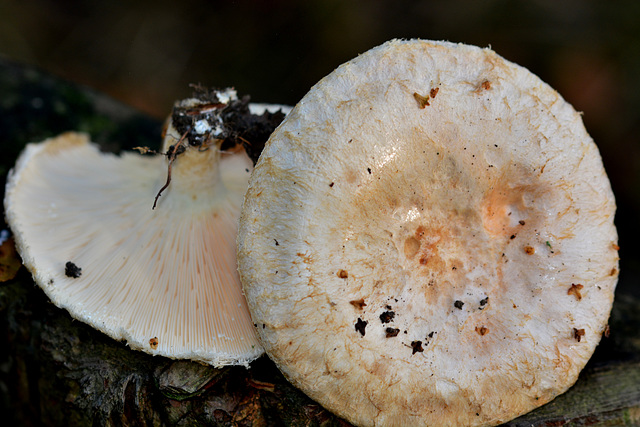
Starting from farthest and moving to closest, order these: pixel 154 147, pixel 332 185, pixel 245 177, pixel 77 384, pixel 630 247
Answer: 1. pixel 630 247
2. pixel 154 147
3. pixel 245 177
4. pixel 77 384
5. pixel 332 185

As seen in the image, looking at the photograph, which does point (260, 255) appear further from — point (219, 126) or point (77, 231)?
point (77, 231)

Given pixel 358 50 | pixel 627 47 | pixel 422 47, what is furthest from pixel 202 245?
pixel 627 47

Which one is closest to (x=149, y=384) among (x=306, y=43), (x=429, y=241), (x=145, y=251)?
(x=145, y=251)

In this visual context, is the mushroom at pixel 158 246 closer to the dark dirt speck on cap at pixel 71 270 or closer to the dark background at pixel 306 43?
the dark dirt speck on cap at pixel 71 270

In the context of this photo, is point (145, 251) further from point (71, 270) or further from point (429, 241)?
point (429, 241)

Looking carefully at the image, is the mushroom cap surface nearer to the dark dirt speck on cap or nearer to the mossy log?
the dark dirt speck on cap

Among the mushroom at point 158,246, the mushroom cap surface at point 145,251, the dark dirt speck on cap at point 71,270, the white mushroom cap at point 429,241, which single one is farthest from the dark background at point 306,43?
the dark dirt speck on cap at point 71,270
